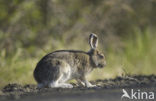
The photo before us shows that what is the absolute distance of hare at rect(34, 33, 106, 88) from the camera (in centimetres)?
964

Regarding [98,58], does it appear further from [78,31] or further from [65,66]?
[78,31]

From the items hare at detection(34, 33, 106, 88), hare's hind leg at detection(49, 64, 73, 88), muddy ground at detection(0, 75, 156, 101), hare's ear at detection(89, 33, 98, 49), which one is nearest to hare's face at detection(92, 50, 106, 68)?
hare at detection(34, 33, 106, 88)

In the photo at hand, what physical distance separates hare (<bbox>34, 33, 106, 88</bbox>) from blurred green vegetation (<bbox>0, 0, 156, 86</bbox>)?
2.90 meters

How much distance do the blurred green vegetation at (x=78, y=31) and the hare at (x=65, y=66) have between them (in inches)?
114

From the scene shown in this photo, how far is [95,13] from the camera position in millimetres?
16891

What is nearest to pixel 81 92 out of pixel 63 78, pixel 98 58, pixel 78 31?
pixel 63 78

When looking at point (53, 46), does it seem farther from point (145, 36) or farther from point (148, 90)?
point (148, 90)

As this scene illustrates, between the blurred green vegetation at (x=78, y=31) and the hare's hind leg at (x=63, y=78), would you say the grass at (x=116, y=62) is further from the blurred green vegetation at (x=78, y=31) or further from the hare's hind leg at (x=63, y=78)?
the hare's hind leg at (x=63, y=78)

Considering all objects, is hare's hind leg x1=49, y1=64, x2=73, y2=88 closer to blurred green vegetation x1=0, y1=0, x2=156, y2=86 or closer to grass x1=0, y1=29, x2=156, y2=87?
grass x1=0, y1=29, x2=156, y2=87

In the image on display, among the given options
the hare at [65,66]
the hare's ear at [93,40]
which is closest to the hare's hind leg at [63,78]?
the hare at [65,66]

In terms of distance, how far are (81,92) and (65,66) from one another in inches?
55.8

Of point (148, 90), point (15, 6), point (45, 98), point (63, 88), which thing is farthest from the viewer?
point (15, 6)

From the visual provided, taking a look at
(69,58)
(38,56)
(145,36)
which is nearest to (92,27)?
(145,36)

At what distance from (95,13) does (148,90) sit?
8519mm
